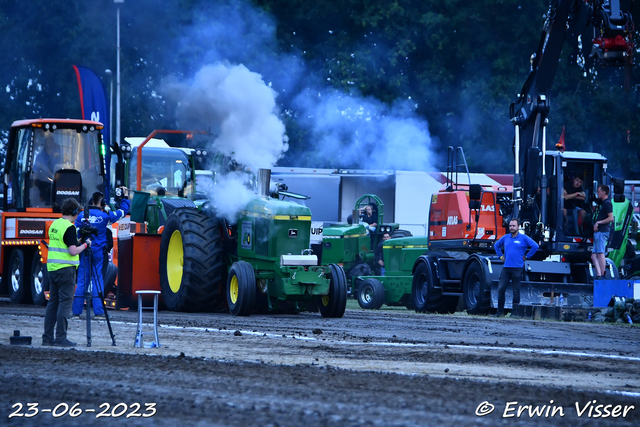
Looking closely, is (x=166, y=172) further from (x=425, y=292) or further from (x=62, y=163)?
(x=425, y=292)

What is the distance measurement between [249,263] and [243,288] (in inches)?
18.3

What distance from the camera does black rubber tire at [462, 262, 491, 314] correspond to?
17.2 metres

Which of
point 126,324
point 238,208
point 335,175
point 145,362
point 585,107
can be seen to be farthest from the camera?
point 585,107

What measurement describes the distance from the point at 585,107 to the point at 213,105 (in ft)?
70.6

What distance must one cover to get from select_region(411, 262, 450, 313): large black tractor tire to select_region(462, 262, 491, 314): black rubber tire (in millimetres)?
831

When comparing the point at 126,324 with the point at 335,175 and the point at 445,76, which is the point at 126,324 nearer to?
the point at 335,175

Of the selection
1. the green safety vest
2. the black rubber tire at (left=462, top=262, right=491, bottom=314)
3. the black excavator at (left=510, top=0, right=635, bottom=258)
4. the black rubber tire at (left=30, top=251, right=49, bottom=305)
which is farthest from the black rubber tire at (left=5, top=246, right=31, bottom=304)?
the black excavator at (left=510, top=0, right=635, bottom=258)

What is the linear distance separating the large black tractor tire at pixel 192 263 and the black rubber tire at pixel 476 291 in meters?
4.77

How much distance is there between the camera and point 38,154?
19.1 meters

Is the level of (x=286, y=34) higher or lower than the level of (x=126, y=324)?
higher

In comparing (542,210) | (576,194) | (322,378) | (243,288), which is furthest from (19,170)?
(322,378)

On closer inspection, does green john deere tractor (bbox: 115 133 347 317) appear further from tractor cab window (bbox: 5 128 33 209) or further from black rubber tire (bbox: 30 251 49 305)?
tractor cab window (bbox: 5 128 33 209)

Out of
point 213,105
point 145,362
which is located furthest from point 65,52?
point 145,362

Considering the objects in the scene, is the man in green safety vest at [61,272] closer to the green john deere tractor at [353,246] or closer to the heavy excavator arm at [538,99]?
the heavy excavator arm at [538,99]
